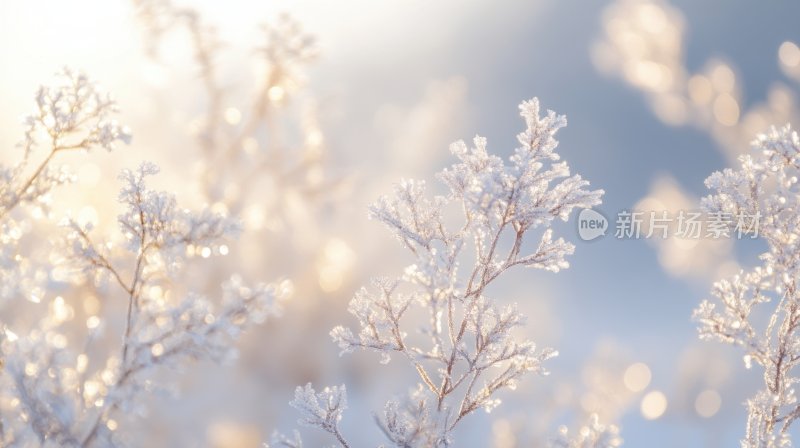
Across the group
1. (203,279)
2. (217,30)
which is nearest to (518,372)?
(203,279)

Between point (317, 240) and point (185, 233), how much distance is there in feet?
28.0

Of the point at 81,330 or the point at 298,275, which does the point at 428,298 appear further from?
the point at 298,275

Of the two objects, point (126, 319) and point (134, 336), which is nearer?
point (134, 336)

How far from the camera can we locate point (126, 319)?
11.3 ft

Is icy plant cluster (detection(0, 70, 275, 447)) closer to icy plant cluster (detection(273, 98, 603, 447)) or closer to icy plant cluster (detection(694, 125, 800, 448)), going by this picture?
icy plant cluster (detection(273, 98, 603, 447))

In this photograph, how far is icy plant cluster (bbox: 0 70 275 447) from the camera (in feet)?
10.7

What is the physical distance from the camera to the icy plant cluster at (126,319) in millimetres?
3270

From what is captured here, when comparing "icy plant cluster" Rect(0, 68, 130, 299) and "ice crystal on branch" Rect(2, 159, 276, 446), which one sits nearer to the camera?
"ice crystal on branch" Rect(2, 159, 276, 446)

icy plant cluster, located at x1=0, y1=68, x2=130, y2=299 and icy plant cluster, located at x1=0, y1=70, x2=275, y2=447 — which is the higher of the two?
icy plant cluster, located at x1=0, y1=68, x2=130, y2=299

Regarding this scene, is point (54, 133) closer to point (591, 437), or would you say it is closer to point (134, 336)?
point (134, 336)

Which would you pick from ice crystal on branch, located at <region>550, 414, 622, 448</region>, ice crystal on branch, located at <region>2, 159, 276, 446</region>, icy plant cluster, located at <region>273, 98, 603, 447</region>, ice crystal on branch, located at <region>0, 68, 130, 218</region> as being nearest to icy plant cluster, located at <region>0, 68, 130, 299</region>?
ice crystal on branch, located at <region>0, 68, 130, 218</region>

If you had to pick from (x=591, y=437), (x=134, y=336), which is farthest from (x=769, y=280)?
(x=134, y=336)

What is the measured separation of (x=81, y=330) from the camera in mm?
8172

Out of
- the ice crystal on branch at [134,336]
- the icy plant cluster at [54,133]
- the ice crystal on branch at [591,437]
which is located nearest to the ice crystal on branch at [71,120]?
the icy plant cluster at [54,133]
